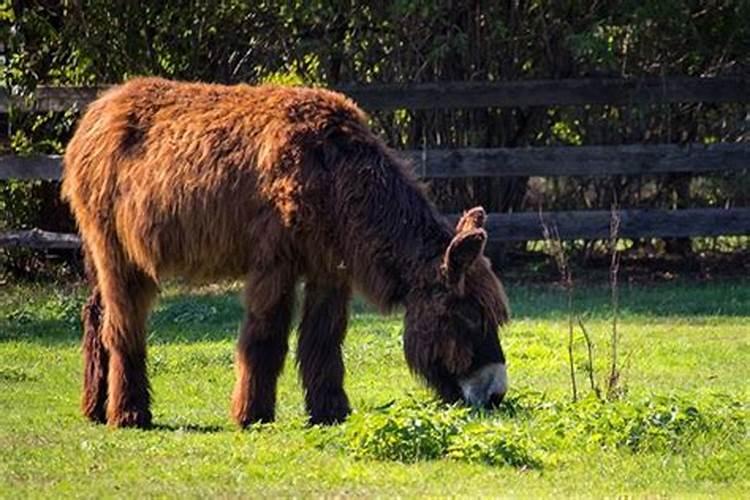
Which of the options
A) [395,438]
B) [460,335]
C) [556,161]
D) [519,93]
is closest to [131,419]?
[460,335]

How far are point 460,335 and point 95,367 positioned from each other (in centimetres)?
275

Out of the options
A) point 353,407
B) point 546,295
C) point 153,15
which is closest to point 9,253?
point 153,15

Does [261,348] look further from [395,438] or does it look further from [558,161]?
[558,161]

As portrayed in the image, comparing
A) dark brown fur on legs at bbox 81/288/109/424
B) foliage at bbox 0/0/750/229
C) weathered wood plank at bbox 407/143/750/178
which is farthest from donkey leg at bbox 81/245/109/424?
foliage at bbox 0/0/750/229

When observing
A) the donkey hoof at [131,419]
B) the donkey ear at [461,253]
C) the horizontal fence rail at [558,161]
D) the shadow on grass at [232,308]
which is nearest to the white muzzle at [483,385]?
the donkey ear at [461,253]

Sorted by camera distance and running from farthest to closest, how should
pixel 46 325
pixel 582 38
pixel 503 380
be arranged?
pixel 582 38 → pixel 46 325 → pixel 503 380

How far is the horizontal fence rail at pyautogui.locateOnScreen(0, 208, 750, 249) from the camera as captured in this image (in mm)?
19719

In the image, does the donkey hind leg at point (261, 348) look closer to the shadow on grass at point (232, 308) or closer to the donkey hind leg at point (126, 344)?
the donkey hind leg at point (126, 344)

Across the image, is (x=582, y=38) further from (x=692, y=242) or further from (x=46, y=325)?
(x=46, y=325)

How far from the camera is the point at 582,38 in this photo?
1912 centimetres

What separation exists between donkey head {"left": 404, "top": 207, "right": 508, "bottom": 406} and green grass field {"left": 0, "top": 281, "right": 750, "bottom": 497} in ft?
0.68

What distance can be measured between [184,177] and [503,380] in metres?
2.40

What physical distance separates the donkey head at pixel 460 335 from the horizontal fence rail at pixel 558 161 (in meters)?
8.46

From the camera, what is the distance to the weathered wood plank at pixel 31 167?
64.7 feet
